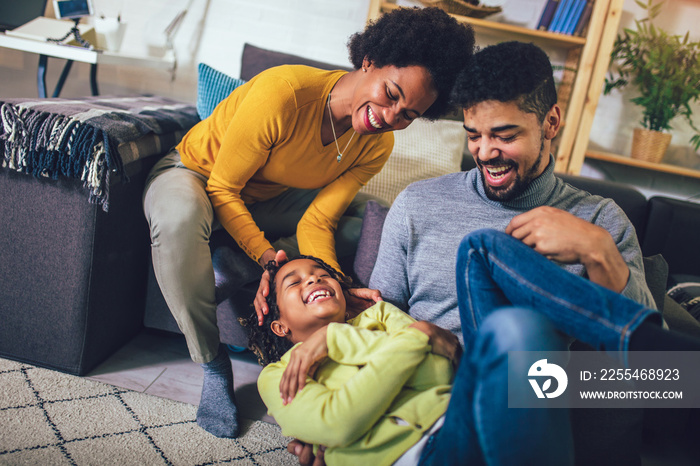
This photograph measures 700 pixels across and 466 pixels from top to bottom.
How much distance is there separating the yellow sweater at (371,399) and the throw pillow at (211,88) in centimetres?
129

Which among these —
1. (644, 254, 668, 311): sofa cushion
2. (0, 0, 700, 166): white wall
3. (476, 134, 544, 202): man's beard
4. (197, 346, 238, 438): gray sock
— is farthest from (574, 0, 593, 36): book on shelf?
(197, 346, 238, 438): gray sock

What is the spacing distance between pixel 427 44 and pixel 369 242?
1.94 ft

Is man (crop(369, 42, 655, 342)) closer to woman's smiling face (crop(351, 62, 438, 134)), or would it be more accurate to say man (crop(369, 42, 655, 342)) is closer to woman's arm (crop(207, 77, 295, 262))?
woman's smiling face (crop(351, 62, 438, 134))

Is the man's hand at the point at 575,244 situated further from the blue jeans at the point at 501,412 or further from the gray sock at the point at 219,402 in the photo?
the gray sock at the point at 219,402

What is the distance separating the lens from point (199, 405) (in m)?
1.29

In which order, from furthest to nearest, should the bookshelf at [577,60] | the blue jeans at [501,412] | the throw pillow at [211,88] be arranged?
the bookshelf at [577,60]
the throw pillow at [211,88]
the blue jeans at [501,412]

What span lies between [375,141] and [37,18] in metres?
1.99

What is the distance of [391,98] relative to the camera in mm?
1257

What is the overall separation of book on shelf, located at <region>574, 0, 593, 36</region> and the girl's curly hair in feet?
6.96

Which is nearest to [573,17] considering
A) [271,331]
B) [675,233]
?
[675,233]

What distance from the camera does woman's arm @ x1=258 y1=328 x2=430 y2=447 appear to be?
901mm

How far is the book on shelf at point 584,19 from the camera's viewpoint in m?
2.47

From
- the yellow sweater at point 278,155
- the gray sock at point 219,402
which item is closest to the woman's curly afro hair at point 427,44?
the yellow sweater at point 278,155

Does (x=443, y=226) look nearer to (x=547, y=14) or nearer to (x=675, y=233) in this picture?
(x=675, y=233)
